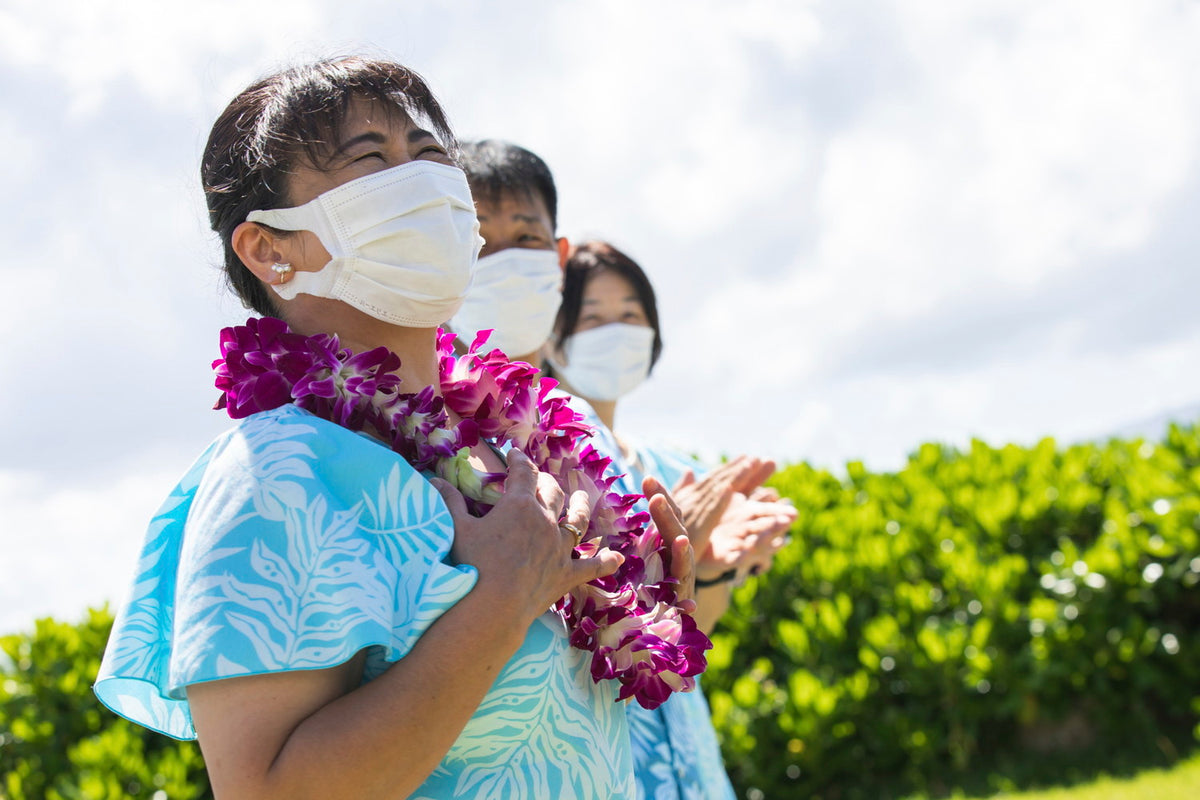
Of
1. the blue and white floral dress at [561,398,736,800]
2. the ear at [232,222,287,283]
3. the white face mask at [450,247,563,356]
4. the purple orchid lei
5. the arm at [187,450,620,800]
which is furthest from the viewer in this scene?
the white face mask at [450,247,563,356]

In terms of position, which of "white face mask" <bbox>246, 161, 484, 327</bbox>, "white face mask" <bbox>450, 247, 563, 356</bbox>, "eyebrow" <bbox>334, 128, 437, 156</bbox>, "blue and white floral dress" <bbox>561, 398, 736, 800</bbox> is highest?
"white face mask" <bbox>450, 247, 563, 356</bbox>

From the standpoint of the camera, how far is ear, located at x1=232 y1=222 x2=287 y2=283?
1698mm

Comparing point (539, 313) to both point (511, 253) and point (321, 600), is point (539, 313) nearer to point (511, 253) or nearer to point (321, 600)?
point (511, 253)

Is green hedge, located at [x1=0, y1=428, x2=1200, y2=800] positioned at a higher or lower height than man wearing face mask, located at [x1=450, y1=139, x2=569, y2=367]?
lower

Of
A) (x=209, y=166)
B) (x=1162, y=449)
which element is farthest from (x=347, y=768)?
(x=1162, y=449)

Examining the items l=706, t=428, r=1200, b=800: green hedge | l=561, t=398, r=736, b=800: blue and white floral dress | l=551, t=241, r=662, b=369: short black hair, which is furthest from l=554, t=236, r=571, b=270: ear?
l=706, t=428, r=1200, b=800: green hedge

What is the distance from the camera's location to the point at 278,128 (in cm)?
168

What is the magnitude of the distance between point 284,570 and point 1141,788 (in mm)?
4840

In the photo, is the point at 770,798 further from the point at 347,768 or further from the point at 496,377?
the point at 347,768

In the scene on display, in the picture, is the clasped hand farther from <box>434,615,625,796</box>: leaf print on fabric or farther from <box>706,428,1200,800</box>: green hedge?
<box>706,428,1200,800</box>: green hedge

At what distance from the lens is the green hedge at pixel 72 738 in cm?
479

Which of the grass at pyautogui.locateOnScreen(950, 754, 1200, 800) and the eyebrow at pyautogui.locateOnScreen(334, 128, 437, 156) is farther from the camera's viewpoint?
the grass at pyautogui.locateOnScreen(950, 754, 1200, 800)

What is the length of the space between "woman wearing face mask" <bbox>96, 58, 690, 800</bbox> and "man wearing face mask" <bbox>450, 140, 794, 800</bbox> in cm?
78

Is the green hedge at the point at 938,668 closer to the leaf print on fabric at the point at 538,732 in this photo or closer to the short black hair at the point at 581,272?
the short black hair at the point at 581,272
